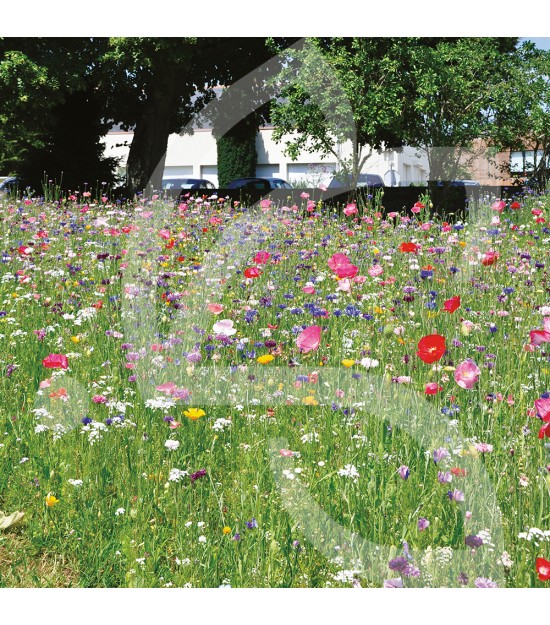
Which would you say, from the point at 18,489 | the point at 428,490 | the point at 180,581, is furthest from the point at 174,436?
the point at 428,490

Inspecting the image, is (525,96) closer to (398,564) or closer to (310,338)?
(310,338)

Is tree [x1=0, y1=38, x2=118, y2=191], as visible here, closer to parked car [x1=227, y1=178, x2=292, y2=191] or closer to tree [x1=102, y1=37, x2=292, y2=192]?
tree [x1=102, y1=37, x2=292, y2=192]

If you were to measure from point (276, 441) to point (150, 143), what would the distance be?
1724cm

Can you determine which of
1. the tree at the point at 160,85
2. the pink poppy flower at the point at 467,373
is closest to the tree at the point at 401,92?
the tree at the point at 160,85

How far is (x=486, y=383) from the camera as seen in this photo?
3.27 meters

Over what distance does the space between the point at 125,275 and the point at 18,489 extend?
2.92 metres

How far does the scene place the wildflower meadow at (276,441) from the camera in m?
2.28

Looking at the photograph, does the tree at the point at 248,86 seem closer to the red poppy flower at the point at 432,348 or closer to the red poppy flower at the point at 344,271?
the red poppy flower at the point at 344,271

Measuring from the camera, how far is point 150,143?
19.2 meters

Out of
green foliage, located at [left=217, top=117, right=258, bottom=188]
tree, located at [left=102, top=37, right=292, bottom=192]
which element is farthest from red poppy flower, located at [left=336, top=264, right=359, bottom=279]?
green foliage, located at [left=217, top=117, right=258, bottom=188]

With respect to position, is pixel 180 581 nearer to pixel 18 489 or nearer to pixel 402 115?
pixel 18 489

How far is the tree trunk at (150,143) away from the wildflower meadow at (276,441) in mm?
14401

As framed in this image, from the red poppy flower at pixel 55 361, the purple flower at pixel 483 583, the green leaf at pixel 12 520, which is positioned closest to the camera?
the purple flower at pixel 483 583

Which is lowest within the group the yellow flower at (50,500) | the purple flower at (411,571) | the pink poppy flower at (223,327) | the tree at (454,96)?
the yellow flower at (50,500)
